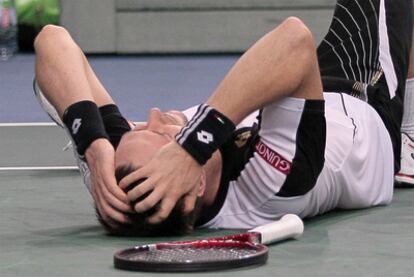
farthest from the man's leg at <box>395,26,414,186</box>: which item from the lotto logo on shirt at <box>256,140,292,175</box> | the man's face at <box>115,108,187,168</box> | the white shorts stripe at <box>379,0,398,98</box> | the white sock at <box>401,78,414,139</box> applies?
the man's face at <box>115,108,187,168</box>

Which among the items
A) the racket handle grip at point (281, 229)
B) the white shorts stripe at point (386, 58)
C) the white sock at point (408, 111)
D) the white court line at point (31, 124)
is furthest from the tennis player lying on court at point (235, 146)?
the white court line at point (31, 124)

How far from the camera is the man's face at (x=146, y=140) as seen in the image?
3.03 m

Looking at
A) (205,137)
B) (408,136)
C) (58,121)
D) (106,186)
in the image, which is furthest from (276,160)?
(408,136)

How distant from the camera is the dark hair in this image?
9.95 feet

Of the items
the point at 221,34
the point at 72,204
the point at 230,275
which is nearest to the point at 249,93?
the point at 230,275

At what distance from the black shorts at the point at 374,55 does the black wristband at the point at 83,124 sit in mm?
860

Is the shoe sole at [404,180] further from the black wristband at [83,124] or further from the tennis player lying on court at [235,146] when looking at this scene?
the black wristband at [83,124]

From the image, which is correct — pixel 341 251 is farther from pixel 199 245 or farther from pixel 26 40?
pixel 26 40

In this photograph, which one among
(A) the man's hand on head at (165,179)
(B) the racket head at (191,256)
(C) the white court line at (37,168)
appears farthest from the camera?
(C) the white court line at (37,168)

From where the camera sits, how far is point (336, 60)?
4.02 meters

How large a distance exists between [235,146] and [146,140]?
268mm

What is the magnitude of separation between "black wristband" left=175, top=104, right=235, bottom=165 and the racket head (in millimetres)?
242

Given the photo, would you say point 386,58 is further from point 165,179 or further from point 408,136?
point 165,179

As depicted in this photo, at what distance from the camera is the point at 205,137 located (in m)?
3.00
